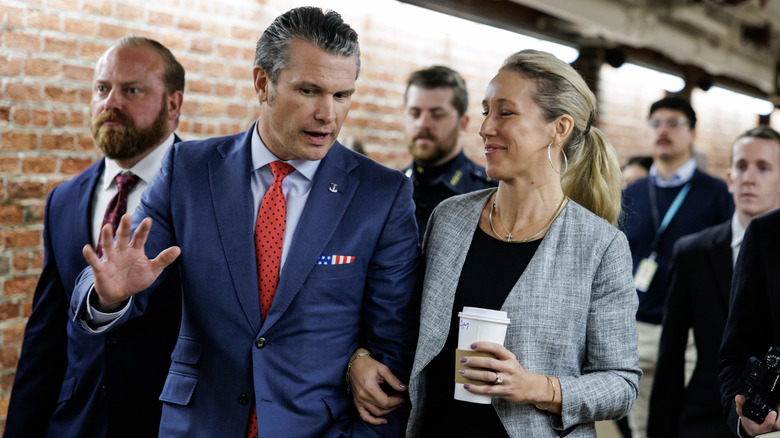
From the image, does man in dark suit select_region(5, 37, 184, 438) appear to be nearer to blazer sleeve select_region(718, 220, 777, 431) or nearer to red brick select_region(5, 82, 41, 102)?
red brick select_region(5, 82, 41, 102)

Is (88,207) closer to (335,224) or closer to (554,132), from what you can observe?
(335,224)

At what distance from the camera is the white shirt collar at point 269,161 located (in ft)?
6.12

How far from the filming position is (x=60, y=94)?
10.4ft

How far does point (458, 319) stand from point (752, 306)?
0.86m

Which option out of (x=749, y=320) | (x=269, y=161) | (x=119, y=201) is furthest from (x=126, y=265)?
(x=749, y=320)

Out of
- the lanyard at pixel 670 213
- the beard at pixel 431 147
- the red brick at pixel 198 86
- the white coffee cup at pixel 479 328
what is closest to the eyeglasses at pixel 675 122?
the lanyard at pixel 670 213

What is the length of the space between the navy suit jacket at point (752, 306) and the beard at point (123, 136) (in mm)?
1880

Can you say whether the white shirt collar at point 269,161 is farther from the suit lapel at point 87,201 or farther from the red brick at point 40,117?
the red brick at point 40,117

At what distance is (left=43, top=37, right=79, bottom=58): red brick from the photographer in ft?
10.2

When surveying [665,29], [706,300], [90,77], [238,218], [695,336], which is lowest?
[695,336]

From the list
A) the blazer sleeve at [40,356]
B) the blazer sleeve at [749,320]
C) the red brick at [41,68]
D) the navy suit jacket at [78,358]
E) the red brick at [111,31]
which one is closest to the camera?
the blazer sleeve at [749,320]

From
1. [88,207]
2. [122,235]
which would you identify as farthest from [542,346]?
[88,207]

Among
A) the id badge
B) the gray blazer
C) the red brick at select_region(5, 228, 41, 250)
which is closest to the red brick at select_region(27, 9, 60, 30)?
the red brick at select_region(5, 228, 41, 250)

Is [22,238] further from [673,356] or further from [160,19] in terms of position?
[673,356]
